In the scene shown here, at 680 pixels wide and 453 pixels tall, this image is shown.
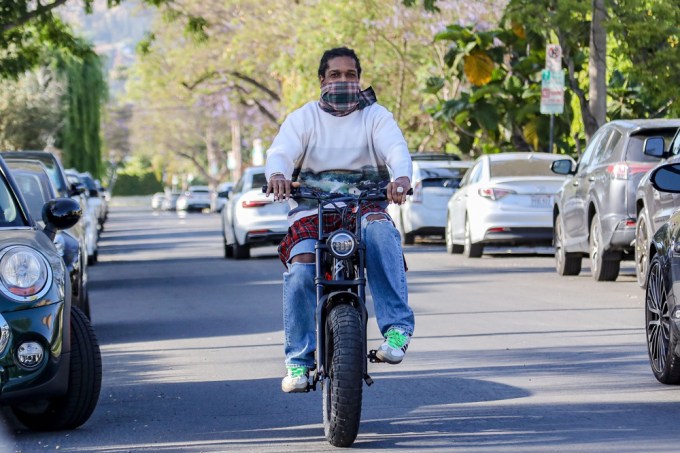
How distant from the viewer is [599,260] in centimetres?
1695

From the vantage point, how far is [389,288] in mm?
7168

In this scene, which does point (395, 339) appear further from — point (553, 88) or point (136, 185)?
point (136, 185)

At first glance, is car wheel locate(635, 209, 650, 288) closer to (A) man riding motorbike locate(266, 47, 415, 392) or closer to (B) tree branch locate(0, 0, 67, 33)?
(A) man riding motorbike locate(266, 47, 415, 392)

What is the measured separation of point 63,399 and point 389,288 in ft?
5.61

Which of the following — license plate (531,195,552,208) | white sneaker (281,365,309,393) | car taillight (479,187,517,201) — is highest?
white sneaker (281,365,309,393)

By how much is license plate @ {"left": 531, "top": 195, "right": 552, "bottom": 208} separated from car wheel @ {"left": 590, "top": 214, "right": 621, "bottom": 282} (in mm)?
4149

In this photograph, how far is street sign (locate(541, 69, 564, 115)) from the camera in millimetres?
25953

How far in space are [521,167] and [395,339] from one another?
16.0 m

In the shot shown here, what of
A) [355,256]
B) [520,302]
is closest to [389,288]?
[355,256]

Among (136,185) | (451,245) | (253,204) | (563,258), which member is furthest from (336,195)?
(136,185)

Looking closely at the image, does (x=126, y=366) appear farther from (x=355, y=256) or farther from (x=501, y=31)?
(x=501, y=31)

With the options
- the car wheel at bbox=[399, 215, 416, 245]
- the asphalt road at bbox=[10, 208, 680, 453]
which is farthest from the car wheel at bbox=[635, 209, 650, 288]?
the car wheel at bbox=[399, 215, 416, 245]

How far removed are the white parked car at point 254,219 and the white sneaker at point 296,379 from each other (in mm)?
15937

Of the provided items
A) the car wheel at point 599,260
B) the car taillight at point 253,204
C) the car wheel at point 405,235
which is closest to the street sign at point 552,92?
the car wheel at point 405,235
